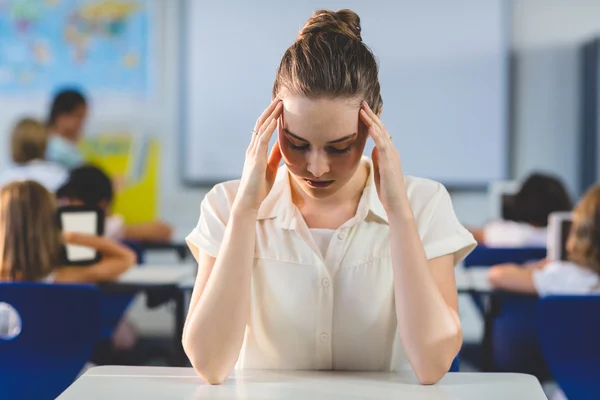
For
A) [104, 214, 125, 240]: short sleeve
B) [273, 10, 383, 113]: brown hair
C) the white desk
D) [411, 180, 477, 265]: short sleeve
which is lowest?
the white desk

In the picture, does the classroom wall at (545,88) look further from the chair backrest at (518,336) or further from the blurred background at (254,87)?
the chair backrest at (518,336)

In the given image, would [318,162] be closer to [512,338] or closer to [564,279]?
[564,279]

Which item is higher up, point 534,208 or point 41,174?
point 41,174

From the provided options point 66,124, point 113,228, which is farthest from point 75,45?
point 113,228

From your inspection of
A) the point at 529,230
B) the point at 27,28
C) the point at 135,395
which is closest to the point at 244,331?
the point at 135,395

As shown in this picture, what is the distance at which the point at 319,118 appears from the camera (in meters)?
1.36

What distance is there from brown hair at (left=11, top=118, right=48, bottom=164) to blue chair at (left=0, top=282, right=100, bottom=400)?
2.41 metres

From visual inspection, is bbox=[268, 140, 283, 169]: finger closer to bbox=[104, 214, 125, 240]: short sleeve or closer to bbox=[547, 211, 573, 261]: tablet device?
bbox=[547, 211, 573, 261]: tablet device

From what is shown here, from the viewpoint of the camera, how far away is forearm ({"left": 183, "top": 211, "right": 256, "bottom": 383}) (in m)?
1.37

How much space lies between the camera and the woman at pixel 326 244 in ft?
4.50

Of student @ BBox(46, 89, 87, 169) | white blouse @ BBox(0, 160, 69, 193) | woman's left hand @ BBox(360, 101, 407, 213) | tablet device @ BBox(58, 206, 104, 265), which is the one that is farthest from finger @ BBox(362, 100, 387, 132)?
student @ BBox(46, 89, 87, 169)

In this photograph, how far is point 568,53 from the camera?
5.00 m

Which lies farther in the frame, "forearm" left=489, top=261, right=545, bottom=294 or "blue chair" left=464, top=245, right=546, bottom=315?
"blue chair" left=464, top=245, right=546, bottom=315

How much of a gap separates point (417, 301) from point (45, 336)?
1178 millimetres
